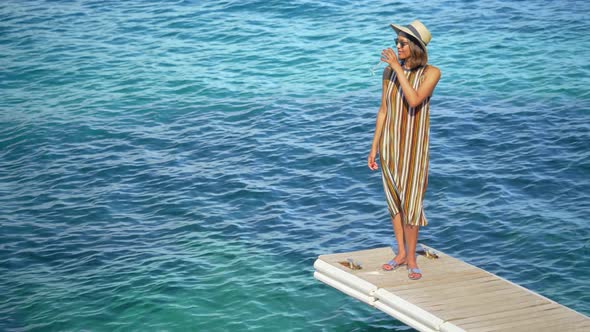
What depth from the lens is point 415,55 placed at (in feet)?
28.6

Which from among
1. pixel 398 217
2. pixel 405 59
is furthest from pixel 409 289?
pixel 405 59

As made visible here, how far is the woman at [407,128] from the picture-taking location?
8656mm

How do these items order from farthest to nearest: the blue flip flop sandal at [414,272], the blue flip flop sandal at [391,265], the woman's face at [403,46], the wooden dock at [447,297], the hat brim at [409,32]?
1. the blue flip flop sandal at [391,265]
2. the blue flip flop sandal at [414,272]
3. the woman's face at [403,46]
4. the hat brim at [409,32]
5. the wooden dock at [447,297]

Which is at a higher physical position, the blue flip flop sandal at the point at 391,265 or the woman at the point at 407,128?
the woman at the point at 407,128

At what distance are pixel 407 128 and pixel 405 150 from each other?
21 centimetres

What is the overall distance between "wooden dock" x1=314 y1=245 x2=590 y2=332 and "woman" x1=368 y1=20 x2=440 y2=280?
0.31 metres

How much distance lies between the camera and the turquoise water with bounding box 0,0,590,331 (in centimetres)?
1120

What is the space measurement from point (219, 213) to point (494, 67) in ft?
28.2

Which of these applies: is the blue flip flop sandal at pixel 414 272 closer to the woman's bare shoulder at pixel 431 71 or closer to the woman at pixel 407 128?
the woman at pixel 407 128

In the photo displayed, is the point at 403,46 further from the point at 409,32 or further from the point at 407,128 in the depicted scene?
the point at 407,128

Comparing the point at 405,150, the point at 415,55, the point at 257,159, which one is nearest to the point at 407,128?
the point at 405,150

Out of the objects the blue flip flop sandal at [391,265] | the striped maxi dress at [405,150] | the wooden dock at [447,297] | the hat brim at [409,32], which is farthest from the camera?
the blue flip flop sandal at [391,265]

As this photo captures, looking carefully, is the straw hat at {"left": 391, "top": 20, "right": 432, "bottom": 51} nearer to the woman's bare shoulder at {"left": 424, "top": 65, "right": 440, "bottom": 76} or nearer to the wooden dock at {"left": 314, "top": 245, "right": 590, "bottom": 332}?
the woman's bare shoulder at {"left": 424, "top": 65, "right": 440, "bottom": 76}

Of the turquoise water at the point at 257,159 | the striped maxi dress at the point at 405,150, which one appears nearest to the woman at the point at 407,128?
the striped maxi dress at the point at 405,150
